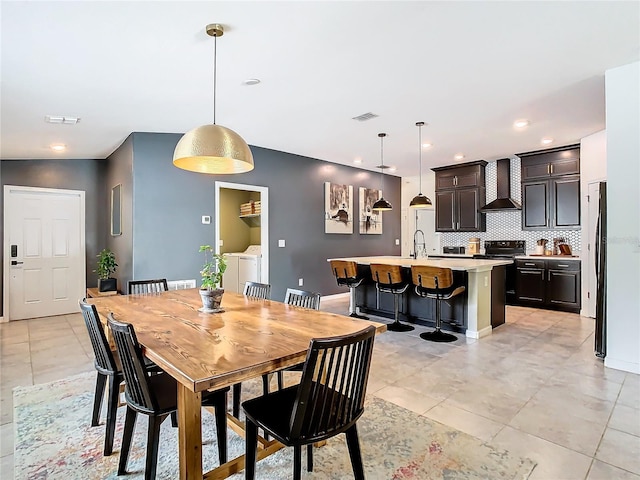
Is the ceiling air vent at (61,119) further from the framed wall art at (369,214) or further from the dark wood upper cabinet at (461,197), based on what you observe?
the dark wood upper cabinet at (461,197)

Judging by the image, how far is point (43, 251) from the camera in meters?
5.64

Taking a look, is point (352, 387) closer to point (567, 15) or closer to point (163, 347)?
point (163, 347)

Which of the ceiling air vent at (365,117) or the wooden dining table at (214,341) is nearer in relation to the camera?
the wooden dining table at (214,341)

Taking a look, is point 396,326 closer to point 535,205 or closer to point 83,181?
point 535,205

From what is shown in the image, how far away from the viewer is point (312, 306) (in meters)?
2.55

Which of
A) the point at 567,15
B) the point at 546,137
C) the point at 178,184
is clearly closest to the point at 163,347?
the point at 567,15

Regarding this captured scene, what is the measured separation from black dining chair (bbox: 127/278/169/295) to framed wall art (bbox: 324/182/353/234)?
3850 mm

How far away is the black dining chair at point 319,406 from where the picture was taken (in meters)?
1.36

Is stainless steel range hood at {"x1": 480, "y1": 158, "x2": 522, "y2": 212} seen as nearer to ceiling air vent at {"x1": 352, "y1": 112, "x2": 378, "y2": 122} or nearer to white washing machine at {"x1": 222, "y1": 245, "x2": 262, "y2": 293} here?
ceiling air vent at {"x1": 352, "y1": 112, "x2": 378, "y2": 122}

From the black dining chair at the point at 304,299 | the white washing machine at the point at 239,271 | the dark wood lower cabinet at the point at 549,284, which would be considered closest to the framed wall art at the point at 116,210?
the white washing machine at the point at 239,271

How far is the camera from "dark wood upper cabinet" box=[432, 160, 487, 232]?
7.02 m

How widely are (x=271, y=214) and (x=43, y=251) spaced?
142 inches

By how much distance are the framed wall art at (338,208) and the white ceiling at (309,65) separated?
2172 mm

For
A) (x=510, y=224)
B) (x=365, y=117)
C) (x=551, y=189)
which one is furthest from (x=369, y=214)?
(x=365, y=117)
